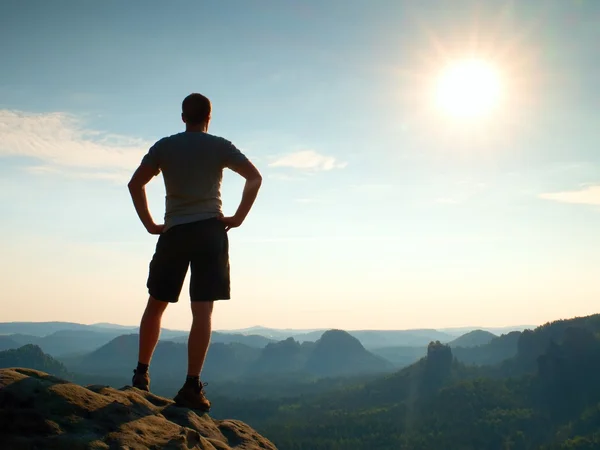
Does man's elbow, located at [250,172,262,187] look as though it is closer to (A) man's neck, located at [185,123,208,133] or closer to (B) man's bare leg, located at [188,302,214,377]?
(A) man's neck, located at [185,123,208,133]

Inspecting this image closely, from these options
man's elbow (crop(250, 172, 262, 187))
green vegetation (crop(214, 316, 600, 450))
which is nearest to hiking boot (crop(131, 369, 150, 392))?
man's elbow (crop(250, 172, 262, 187))

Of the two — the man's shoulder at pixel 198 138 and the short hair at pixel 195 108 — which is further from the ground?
the short hair at pixel 195 108

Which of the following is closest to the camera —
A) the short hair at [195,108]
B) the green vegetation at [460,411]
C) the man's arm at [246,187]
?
the man's arm at [246,187]

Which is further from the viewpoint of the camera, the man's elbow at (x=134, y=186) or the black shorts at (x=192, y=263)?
the man's elbow at (x=134, y=186)

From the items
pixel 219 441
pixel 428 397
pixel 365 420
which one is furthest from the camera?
pixel 428 397

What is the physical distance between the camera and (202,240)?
5.49 m

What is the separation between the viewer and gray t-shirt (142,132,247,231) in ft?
18.2

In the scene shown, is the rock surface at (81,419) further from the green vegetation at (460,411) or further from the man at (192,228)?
the green vegetation at (460,411)

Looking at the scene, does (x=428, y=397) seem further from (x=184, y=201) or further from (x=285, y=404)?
(x=184, y=201)

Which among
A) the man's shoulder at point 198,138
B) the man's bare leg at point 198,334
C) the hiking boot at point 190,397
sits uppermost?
the man's shoulder at point 198,138

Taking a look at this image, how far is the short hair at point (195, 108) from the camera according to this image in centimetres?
584

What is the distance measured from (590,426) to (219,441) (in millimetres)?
159372

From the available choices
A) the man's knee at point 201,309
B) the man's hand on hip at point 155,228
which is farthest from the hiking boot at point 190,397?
the man's hand on hip at point 155,228

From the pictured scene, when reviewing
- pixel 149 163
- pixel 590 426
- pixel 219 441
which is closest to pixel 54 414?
pixel 219 441
